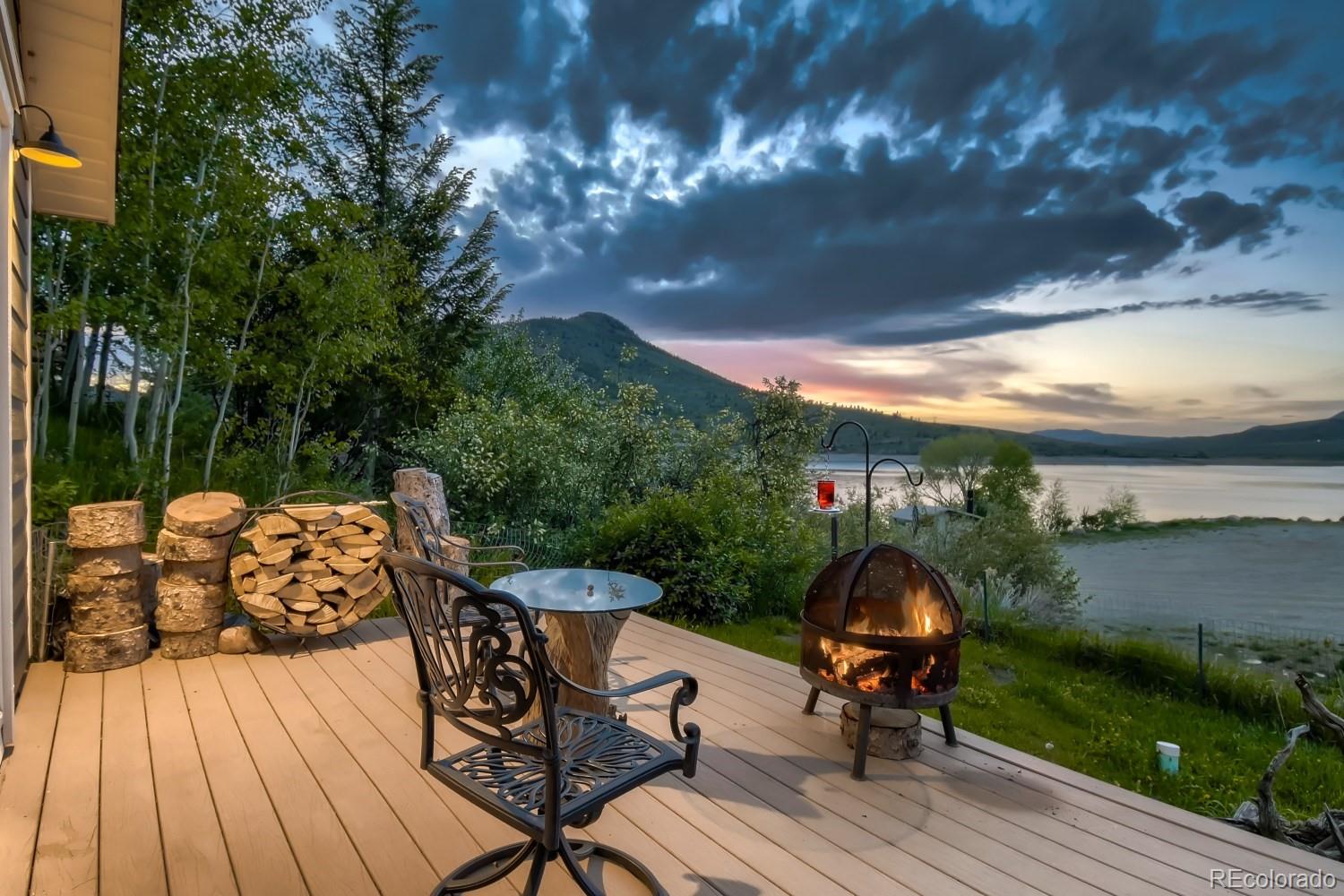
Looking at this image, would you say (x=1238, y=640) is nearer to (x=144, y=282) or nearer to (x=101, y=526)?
(x=101, y=526)

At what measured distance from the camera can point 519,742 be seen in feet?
4.71

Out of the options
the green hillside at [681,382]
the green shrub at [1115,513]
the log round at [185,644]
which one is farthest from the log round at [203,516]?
the green shrub at [1115,513]

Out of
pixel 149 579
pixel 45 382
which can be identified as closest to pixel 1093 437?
pixel 149 579

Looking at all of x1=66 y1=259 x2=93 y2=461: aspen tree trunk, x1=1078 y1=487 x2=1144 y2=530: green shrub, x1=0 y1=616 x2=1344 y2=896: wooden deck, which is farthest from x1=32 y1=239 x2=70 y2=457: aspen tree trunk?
x1=1078 y1=487 x2=1144 y2=530: green shrub

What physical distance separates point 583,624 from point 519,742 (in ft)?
3.74

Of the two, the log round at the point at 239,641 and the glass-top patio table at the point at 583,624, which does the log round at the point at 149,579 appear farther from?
the glass-top patio table at the point at 583,624

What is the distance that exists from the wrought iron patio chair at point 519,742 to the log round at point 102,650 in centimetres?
270

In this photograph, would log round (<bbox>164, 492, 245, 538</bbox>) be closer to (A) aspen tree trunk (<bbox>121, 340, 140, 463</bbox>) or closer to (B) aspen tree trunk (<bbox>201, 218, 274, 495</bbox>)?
(B) aspen tree trunk (<bbox>201, 218, 274, 495</bbox>)

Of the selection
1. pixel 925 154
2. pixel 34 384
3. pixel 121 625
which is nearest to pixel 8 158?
pixel 121 625

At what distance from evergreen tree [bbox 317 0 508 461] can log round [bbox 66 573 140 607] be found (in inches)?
209

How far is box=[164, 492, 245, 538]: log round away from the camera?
136 inches

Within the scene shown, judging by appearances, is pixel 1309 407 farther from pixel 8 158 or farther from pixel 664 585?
pixel 8 158

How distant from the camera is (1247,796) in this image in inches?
130

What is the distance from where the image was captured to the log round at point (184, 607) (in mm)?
3459
